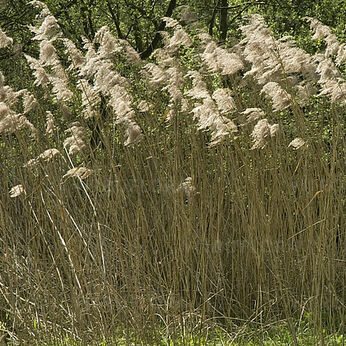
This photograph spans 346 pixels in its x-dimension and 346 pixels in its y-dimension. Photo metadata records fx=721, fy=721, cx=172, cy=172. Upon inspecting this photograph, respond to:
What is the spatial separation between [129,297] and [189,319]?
12.4 inches

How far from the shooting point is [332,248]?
11.3 ft

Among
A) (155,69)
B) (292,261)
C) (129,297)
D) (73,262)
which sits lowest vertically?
(292,261)

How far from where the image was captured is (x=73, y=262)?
340cm

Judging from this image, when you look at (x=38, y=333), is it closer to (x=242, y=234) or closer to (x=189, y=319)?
(x=189, y=319)

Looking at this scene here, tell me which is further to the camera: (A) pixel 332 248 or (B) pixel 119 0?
(B) pixel 119 0

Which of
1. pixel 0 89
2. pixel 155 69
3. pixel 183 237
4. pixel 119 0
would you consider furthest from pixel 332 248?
pixel 119 0

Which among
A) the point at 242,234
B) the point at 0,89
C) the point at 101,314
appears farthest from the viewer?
the point at 242,234

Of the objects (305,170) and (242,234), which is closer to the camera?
(305,170)

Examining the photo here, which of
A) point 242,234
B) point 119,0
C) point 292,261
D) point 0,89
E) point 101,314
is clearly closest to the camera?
point 101,314

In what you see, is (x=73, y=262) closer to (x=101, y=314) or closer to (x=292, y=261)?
(x=101, y=314)

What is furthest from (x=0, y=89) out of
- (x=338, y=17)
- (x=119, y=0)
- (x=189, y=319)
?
(x=338, y=17)

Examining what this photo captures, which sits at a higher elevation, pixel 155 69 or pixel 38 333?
pixel 155 69

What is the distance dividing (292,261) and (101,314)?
1.17 m

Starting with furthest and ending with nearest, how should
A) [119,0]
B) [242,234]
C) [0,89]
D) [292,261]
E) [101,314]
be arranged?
[119,0] < [242,234] < [292,261] < [0,89] < [101,314]
